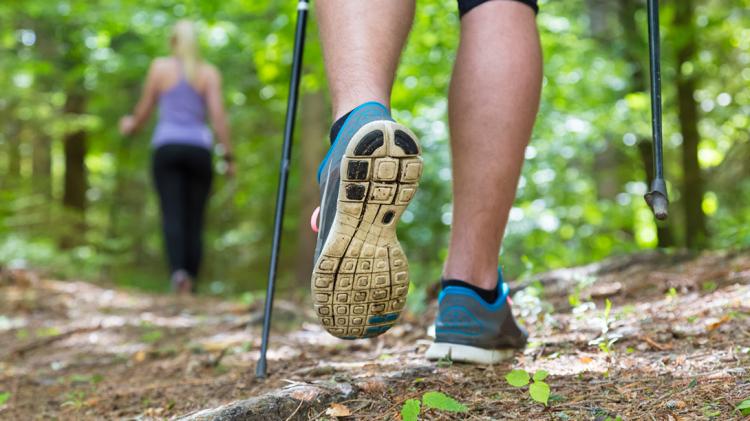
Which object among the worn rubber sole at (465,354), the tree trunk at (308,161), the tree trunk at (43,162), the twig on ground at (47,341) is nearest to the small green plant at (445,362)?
the worn rubber sole at (465,354)

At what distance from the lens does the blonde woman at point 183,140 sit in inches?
205

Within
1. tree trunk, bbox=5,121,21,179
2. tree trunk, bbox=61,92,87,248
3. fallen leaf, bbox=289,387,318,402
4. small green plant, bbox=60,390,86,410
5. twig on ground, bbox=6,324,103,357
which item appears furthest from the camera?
tree trunk, bbox=5,121,21,179

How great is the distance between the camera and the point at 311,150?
6.70 metres

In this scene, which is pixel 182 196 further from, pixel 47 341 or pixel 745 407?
pixel 745 407

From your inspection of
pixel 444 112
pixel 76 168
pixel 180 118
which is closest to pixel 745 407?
pixel 444 112

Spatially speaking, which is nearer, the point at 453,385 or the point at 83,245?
the point at 453,385

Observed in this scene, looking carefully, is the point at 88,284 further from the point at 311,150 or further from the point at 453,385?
the point at 453,385

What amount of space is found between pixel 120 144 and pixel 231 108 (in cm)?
209

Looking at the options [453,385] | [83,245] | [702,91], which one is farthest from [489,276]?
[83,245]

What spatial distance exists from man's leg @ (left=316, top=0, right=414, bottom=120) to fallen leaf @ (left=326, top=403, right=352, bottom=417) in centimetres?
63

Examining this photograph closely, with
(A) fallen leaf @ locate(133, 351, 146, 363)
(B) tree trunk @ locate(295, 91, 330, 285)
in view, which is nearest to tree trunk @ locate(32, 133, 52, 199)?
(B) tree trunk @ locate(295, 91, 330, 285)

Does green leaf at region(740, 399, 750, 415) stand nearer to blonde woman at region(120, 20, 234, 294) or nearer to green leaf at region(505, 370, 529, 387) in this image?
green leaf at region(505, 370, 529, 387)

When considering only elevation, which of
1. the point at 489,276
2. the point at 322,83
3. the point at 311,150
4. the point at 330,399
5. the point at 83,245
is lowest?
the point at 83,245

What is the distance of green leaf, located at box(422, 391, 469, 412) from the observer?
129 cm
